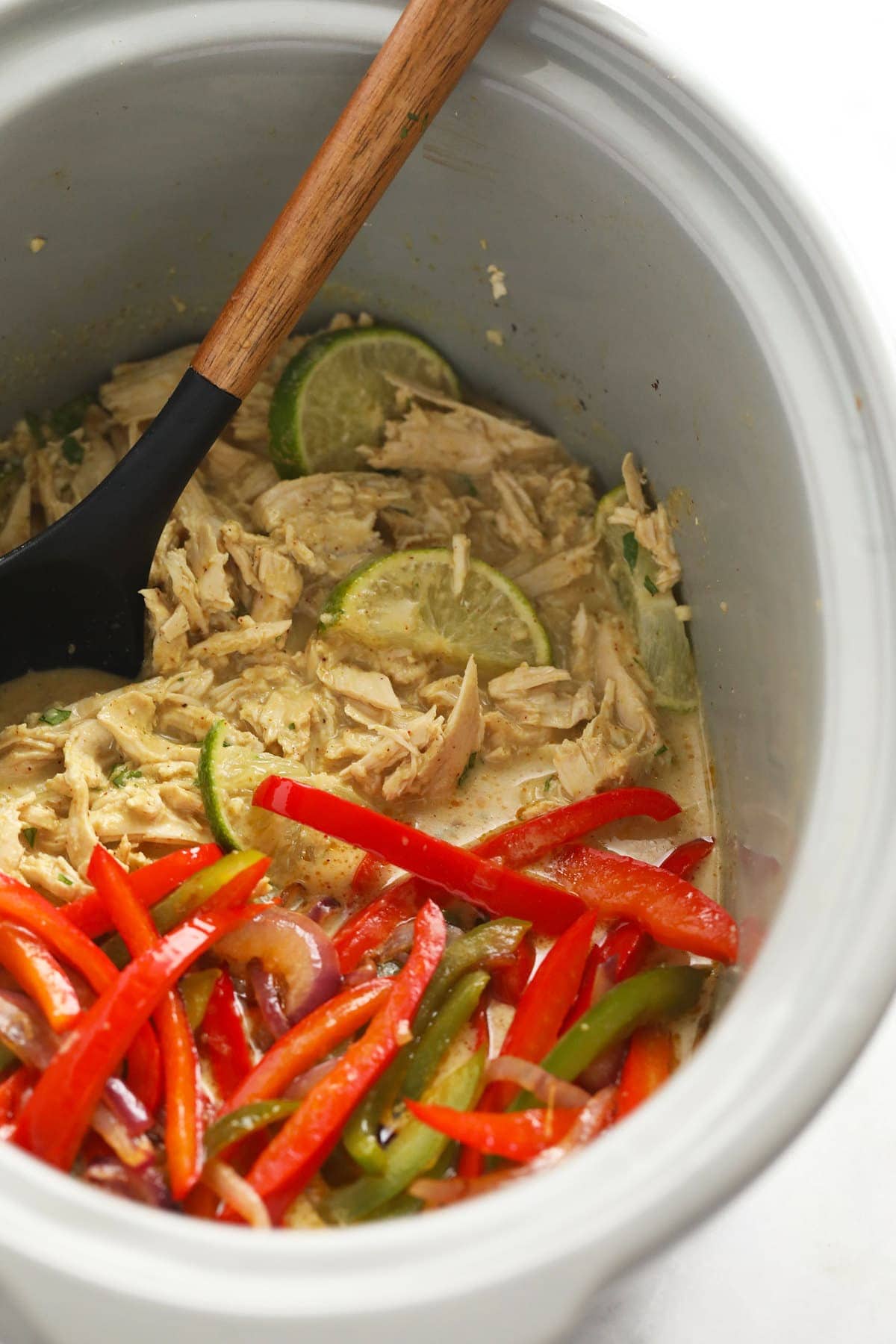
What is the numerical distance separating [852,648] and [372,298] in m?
1.02

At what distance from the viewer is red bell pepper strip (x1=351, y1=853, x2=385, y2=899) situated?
1608mm

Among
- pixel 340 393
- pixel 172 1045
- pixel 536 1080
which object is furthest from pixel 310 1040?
pixel 340 393

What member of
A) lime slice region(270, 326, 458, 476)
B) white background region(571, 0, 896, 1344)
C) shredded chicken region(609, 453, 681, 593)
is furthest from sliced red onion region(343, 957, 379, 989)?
lime slice region(270, 326, 458, 476)

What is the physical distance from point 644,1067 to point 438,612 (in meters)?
0.72

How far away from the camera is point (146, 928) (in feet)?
4.67

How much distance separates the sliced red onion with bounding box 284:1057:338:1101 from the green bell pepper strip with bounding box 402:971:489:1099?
90 mm

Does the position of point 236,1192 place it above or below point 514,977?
below

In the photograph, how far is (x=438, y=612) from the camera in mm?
1806

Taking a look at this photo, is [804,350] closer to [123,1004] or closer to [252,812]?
[252,812]

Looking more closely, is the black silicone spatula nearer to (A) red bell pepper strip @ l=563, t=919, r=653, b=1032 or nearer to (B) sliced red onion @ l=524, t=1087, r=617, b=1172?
(A) red bell pepper strip @ l=563, t=919, r=653, b=1032

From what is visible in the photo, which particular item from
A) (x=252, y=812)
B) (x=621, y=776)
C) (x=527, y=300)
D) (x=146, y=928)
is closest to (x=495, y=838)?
(x=621, y=776)

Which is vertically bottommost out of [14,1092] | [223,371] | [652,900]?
[14,1092]

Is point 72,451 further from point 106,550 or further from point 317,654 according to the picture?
point 317,654

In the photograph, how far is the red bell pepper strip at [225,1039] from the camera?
1.41 meters
